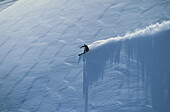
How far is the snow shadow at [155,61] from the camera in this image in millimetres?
2662

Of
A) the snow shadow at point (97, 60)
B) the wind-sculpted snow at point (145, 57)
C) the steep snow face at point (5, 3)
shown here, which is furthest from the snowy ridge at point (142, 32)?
the steep snow face at point (5, 3)

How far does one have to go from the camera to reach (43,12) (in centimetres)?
545

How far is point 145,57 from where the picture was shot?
3213 millimetres

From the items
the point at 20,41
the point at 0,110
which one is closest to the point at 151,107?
the point at 0,110

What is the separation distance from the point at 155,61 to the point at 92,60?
1.19 meters

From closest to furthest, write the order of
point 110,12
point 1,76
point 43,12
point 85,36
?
point 1,76 → point 85,36 → point 110,12 → point 43,12

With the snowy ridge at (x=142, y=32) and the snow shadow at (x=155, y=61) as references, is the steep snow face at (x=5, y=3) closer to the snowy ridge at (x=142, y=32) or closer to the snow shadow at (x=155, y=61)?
the snowy ridge at (x=142, y=32)

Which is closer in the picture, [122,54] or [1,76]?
[122,54]

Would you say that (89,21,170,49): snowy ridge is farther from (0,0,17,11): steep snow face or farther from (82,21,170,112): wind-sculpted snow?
(0,0,17,11): steep snow face

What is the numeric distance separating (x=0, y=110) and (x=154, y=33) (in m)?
3.36

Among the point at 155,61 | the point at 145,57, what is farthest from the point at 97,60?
the point at 155,61

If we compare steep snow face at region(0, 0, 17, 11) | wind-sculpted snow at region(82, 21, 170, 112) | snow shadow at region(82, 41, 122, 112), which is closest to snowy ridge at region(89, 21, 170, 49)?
wind-sculpted snow at region(82, 21, 170, 112)

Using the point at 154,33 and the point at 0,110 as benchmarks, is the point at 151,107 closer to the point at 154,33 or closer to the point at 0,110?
the point at 154,33

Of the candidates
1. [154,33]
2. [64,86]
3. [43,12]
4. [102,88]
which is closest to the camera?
[102,88]
